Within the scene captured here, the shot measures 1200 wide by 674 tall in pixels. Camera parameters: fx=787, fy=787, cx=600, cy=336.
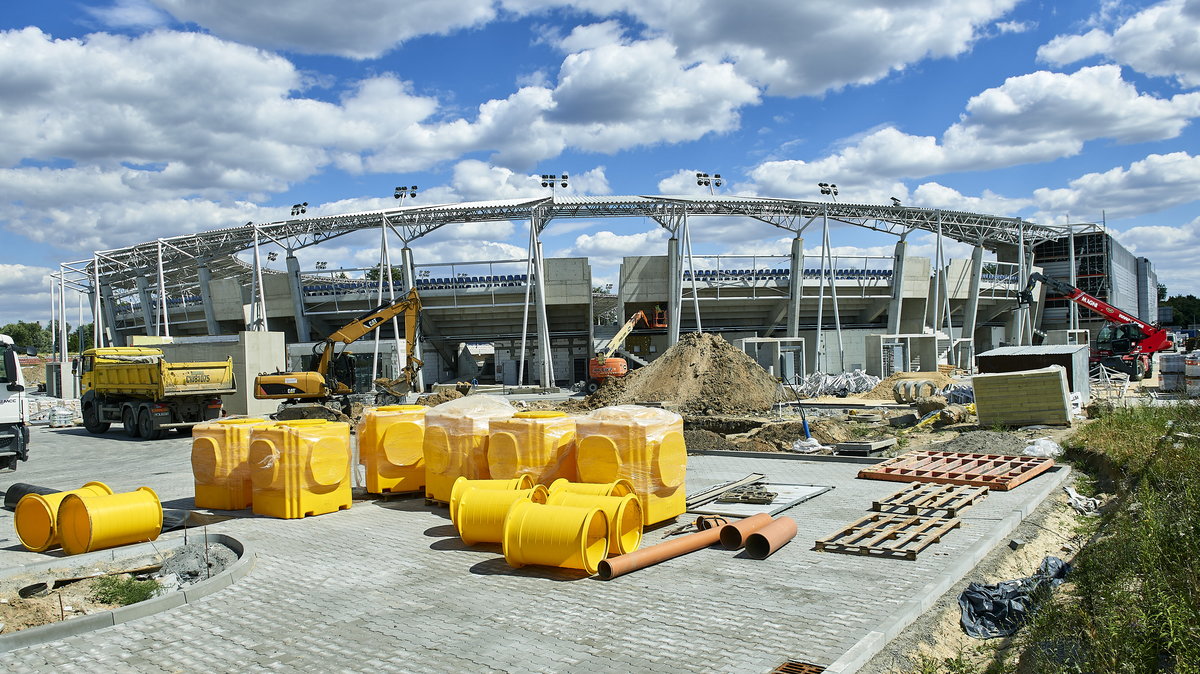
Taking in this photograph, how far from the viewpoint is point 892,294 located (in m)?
47.5

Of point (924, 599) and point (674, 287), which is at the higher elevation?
point (674, 287)

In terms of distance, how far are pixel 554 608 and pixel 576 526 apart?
0.97 m

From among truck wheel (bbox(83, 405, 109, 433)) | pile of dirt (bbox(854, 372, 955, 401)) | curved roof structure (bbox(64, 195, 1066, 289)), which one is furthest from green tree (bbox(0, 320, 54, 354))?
pile of dirt (bbox(854, 372, 955, 401))

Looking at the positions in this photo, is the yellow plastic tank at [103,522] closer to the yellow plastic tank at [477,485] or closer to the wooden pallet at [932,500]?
the yellow plastic tank at [477,485]

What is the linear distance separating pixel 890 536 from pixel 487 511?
4.28 meters

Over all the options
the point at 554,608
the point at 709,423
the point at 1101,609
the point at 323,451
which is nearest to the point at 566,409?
the point at 709,423

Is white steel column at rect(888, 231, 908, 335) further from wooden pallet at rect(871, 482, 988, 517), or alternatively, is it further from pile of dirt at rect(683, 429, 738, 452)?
wooden pallet at rect(871, 482, 988, 517)

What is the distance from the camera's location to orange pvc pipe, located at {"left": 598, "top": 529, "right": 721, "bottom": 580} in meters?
7.27

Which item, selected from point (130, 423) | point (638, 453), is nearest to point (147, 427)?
point (130, 423)

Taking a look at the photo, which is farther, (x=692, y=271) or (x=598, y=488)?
(x=692, y=271)

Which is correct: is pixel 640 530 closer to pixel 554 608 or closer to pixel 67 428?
pixel 554 608

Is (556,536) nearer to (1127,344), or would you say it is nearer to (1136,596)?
(1136,596)

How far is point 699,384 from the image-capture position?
25.2m

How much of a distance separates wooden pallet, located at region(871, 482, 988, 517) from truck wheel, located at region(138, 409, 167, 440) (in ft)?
64.4
